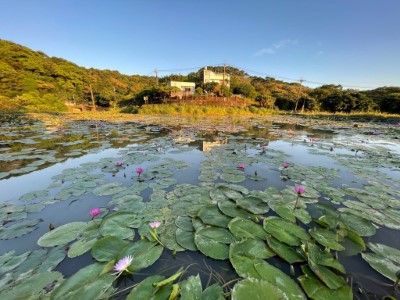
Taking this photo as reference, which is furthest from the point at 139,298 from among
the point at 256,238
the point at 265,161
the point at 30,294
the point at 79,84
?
the point at 79,84

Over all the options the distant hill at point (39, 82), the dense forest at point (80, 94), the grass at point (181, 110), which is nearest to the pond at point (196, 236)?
the grass at point (181, 110)

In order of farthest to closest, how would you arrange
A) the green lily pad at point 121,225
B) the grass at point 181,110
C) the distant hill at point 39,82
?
the distant hill at point 39,82
the grass at point 181,110
the green lily pad at point 121,225

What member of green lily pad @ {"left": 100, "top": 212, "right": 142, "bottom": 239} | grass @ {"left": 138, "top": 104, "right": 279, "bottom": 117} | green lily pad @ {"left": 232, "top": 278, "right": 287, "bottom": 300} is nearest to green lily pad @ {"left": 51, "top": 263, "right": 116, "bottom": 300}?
green lily pad @ {"left": 100, "top": 212, "right": 142, "bottom": 239}

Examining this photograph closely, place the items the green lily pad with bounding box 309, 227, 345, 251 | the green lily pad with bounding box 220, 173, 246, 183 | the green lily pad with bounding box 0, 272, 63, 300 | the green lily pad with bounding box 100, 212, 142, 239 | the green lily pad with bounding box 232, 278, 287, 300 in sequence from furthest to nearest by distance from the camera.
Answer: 1. the green lily pad with bounding box 220, 173, 246, 183
2. the green lily pad with bounding box 100, 212, 142, 239
3. the green lily pad with bounding box 309, 227, 345, 251
4. the green lily pad with bounding box 0, 272, 63, 300
5. the green lily pad with bounding box 232, 278, 287, 300

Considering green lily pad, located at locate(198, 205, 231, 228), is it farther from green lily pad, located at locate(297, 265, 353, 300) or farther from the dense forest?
the dense forest

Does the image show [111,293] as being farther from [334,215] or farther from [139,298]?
[334,215]

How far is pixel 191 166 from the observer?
3.39 metres

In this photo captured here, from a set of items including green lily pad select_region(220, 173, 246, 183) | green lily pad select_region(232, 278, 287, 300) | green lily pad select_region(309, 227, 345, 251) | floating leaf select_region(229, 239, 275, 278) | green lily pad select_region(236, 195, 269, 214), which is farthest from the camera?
green lily pad select_region(220, 173, 246, 183)

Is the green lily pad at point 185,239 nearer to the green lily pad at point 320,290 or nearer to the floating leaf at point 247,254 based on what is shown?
the floating leaf at point 247,254

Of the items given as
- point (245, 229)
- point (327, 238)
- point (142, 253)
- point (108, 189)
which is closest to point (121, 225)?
point (142, 253)

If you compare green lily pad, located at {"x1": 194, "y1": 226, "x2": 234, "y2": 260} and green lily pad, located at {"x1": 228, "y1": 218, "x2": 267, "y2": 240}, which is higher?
green lily pad, located at {"x1": 228, "y1": 218, "x2": 267, "y2": 240}

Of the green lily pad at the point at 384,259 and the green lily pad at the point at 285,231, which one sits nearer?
the green lily pad at the point at 384,259

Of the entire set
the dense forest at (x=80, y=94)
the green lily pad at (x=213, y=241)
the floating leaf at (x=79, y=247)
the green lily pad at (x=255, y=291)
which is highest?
the dense forest at (x=80, y=94)

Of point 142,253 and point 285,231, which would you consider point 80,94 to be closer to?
point 142,253
